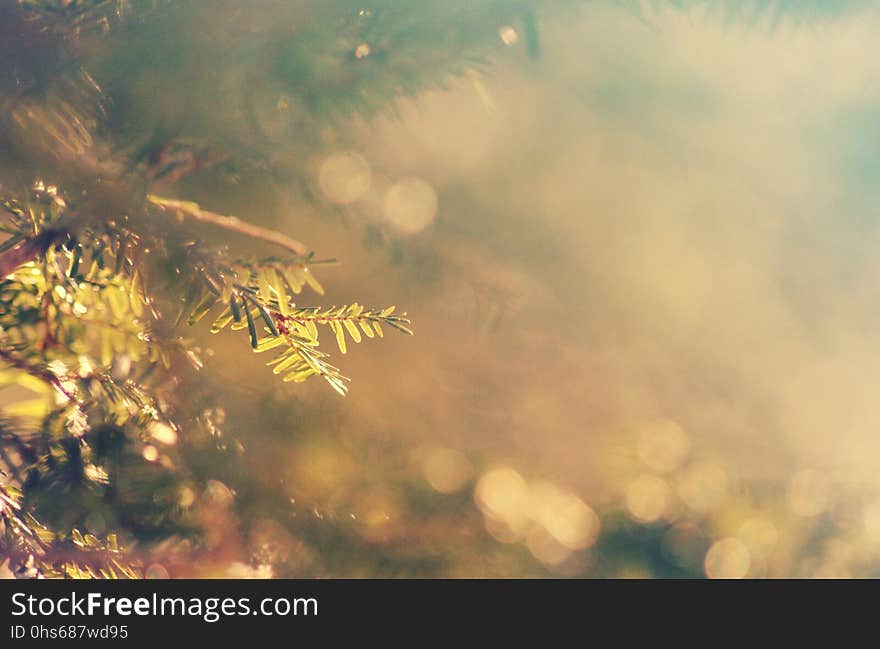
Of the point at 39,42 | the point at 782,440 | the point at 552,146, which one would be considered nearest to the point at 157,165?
the point at 39,42

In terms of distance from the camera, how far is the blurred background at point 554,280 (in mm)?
194

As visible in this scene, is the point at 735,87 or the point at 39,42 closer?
the point at 39,42

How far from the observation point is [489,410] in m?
0.37

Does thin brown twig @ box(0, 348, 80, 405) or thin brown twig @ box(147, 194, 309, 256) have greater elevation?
thin brown twig @ box(147, 194, 309, 256)

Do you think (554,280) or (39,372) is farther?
(554,280)

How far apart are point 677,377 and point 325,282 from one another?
0.27 meters

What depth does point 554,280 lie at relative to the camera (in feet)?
1.41

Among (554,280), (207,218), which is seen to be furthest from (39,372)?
(554,280)

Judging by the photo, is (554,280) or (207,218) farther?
(554,280)

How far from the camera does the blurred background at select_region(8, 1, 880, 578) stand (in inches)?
7.6

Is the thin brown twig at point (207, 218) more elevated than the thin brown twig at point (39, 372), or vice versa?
the thin brown twig at point (207, 218)

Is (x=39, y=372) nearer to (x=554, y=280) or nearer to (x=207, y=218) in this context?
(x=207, y=218)
